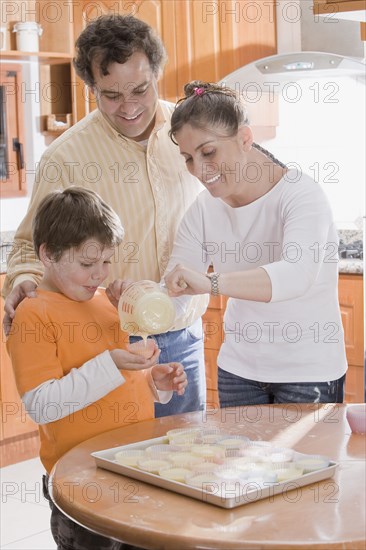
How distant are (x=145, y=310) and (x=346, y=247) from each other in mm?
2288

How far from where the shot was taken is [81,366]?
1.83 meters

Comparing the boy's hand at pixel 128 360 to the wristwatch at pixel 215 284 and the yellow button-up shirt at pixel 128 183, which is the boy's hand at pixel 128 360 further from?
the yellow button-up shirt at pixel 128 183

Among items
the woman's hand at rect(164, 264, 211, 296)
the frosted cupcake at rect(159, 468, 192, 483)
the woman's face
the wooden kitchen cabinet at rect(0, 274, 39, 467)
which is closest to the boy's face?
the woman's hand at rect(164, 264, 211, 296)

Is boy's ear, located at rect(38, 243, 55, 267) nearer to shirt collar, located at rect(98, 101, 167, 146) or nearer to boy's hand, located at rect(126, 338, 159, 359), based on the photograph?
boy's hand, located at rect(126, 338, 159, 359)

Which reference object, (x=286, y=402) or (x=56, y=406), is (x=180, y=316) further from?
(x=56, y=406)

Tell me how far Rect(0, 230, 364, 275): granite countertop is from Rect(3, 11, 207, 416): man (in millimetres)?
1437

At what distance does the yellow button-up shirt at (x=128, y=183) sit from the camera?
2234 millimetres

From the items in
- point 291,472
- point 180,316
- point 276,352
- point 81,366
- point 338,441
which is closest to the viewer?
point 291,472

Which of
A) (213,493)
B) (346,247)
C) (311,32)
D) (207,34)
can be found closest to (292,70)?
(311,32)

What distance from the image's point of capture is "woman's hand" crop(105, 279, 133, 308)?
198 cm

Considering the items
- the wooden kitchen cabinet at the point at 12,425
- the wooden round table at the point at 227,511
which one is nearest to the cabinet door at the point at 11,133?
the wooden kitchen cabinet at the point at 12,425

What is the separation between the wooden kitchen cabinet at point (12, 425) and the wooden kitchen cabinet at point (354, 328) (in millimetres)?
1487

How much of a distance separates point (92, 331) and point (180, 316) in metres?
0.36

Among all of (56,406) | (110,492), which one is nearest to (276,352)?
(56,406)
